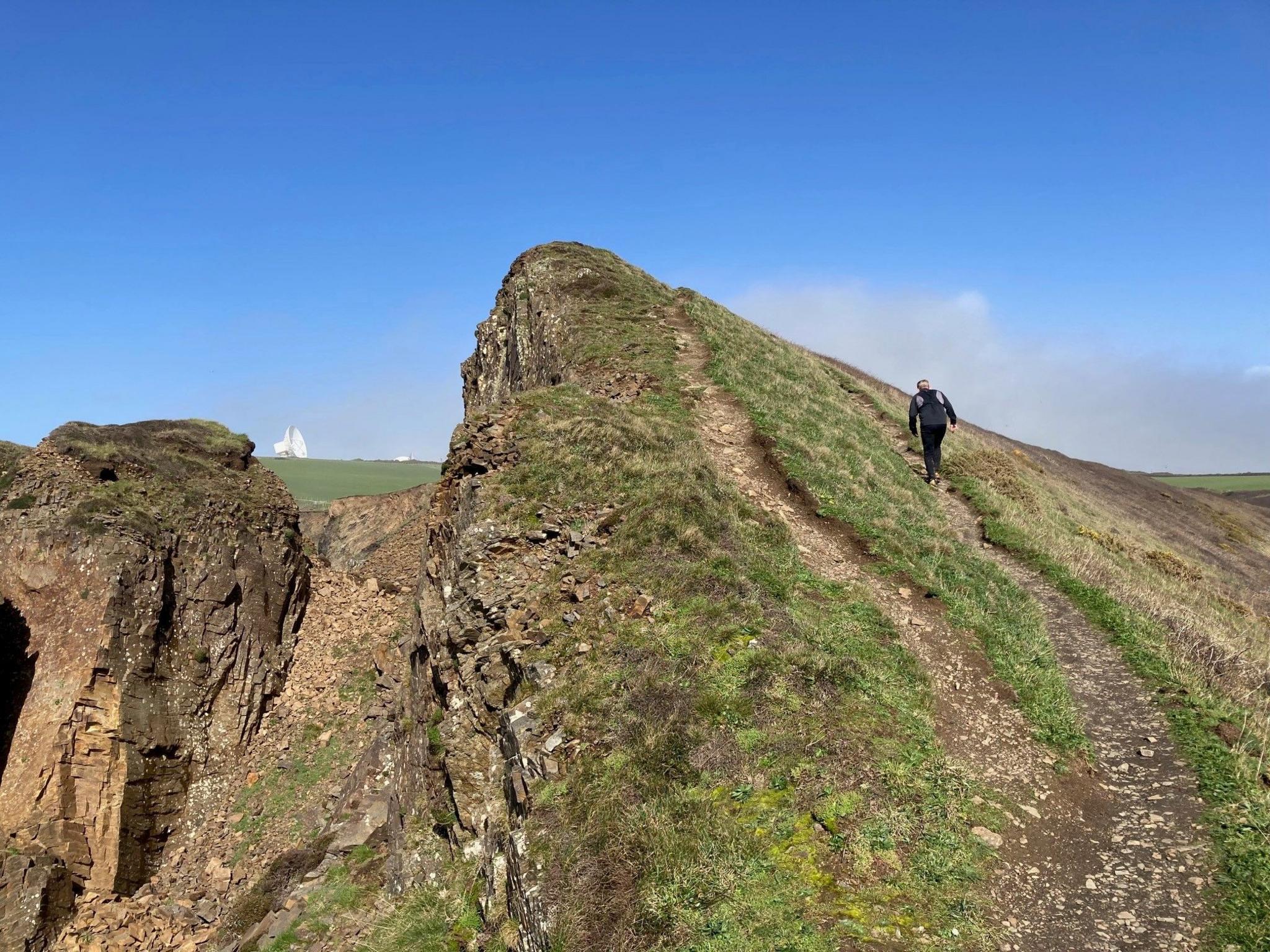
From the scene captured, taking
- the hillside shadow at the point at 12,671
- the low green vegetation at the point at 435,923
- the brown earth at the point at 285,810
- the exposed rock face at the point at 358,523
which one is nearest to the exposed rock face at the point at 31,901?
the brown earth at the point at 285,810

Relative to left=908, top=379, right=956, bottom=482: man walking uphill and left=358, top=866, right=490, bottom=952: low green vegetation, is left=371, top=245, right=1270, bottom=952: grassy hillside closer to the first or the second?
left=358, top=866, right=490, bottom=952: low green vegetation

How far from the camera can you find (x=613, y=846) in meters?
9.02

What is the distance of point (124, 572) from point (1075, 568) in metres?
27.8

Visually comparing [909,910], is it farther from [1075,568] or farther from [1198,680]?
[1075,568]

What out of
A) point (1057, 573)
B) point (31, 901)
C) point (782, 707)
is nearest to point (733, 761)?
point (782, 707)

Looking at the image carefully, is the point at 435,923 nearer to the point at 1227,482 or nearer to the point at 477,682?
the point at 477,682

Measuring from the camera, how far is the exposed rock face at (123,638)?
758 inches

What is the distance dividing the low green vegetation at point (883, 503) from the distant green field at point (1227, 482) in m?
114

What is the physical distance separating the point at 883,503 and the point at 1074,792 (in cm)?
1092

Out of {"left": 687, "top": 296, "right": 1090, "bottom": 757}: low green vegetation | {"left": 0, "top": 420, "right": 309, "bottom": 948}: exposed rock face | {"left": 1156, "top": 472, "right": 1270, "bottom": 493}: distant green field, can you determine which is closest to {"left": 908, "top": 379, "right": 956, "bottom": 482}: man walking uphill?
{"left": 687, "top": 296, "right": 1090, "bottom": 757}: low green vegetation

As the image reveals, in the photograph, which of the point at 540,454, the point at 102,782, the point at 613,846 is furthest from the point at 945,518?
the point at 102,782

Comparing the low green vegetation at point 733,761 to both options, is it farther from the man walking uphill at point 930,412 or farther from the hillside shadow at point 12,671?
the hillside shadow at point 12,671

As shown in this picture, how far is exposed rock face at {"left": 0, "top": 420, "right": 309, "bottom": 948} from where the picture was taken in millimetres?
19250

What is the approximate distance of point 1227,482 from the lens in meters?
127
